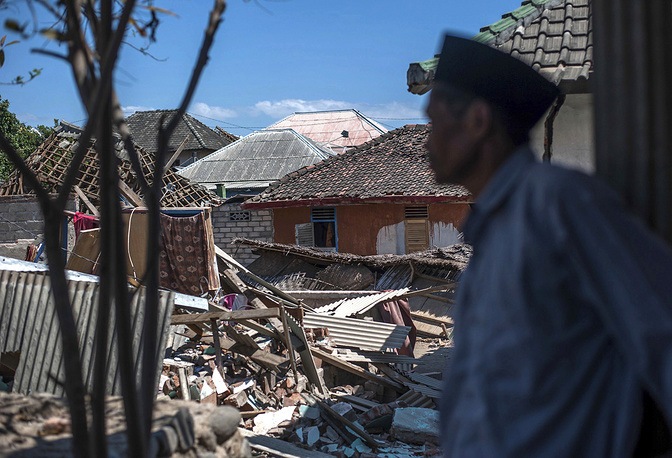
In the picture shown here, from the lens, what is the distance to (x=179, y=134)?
4344 centimetres

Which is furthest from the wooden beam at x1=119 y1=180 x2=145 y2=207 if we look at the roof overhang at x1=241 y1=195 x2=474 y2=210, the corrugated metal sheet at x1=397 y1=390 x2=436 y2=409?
the corrugated metal sheet at x1=397 y1=390 x2=436 y2=409

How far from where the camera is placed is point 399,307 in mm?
11727

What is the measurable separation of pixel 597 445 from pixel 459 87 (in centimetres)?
78

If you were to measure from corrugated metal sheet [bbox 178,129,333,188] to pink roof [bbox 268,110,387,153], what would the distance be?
550 cm

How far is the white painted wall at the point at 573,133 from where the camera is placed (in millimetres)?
6052

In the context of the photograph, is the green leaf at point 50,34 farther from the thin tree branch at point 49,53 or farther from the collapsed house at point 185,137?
the collapsed house at point 185,137

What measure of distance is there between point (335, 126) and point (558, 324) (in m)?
39.2

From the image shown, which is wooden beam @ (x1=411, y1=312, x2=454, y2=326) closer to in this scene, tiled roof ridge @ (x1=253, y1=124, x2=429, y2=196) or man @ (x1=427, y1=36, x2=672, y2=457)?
tiled roof ridge @ (x1=253, y1=124, x2=429, y2=196)

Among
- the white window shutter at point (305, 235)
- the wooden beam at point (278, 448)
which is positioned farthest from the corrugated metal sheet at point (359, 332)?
the white window shutter at point (305, 235)

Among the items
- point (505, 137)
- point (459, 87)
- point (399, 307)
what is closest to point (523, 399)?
point (505, 137)

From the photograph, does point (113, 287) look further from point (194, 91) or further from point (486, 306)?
point (486, 306)

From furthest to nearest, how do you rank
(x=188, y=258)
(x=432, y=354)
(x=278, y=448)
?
1. (x=432, y=354)
2. (x=188, y=258)
3. (x=278, y=448)

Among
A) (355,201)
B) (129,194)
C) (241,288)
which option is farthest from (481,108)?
(355,201)

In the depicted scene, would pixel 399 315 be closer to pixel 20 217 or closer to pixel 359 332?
pixel 359 332
